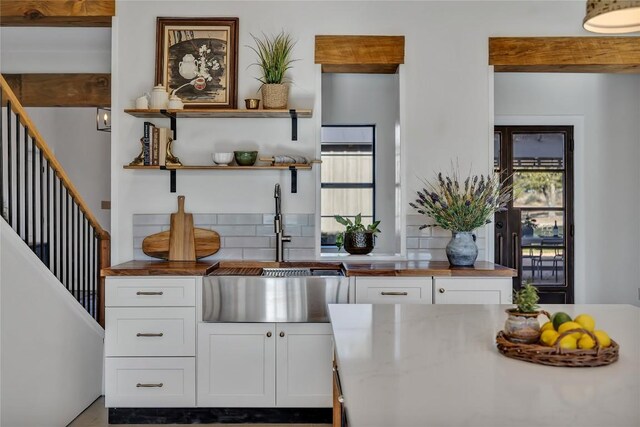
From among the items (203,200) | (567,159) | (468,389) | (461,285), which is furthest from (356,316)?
(567,159)

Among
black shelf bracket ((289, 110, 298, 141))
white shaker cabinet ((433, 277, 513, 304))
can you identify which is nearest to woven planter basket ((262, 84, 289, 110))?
black shelf bracket ((289, 110, 298, 141))

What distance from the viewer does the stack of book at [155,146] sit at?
3.58 m

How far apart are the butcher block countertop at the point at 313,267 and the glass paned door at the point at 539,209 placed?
217 cm

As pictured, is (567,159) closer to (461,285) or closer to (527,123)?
(527,123)

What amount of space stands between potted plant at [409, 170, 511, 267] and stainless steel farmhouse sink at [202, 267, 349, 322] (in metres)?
0.76

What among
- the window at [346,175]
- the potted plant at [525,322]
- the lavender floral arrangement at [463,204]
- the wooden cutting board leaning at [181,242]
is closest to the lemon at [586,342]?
the potted plant at [525,322]

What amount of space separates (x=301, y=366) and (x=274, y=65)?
6.26 ft

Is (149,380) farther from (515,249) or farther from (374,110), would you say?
(515,249)

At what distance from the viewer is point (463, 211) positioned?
3.43m

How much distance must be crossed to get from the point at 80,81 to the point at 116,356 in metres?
3.22

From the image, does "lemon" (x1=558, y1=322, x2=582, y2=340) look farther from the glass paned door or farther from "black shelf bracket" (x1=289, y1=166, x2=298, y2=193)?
the glass paned door

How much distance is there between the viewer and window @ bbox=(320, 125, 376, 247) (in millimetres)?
6023

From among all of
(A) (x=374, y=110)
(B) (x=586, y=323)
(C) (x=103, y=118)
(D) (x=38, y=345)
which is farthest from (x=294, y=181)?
(B) (x=586, y=323)

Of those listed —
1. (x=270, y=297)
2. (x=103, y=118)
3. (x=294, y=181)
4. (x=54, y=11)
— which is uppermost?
(x=54, y=11)
